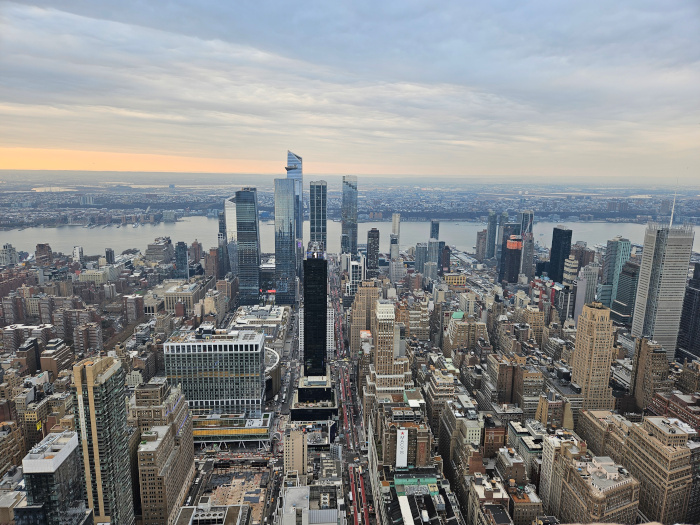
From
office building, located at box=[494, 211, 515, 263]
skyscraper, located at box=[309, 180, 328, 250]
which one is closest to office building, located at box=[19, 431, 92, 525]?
skyscraper, located at box=[309, 180, 328, 250]

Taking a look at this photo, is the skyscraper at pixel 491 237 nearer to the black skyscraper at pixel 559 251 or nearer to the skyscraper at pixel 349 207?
the black skyscraper at pixel 559 251

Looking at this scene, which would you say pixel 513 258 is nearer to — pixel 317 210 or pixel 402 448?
pixel 317 210

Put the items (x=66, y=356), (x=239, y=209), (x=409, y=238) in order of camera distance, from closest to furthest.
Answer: (x=66, y=356) → (x=239, y=209) → (x=409, y=238)

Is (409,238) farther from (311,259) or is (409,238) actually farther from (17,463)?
(17,463)

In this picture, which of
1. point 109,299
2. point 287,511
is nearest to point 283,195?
point 109,299

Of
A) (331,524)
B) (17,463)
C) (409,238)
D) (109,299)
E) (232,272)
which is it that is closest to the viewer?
(331,524)

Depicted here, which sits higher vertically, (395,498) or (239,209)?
(239,209)

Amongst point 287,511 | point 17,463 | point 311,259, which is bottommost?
point 17,463
